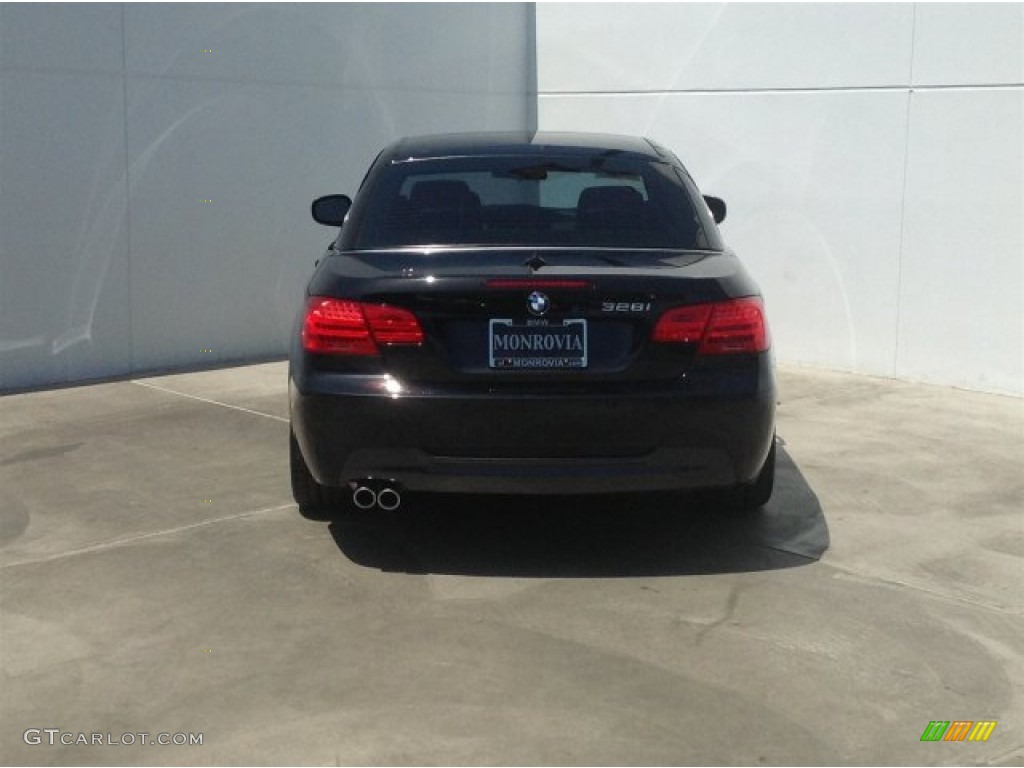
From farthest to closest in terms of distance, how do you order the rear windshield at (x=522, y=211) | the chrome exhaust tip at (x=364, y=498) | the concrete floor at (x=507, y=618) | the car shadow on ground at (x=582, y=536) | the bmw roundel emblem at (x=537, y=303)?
the rear windshield at (x=522, y=211) → the car shadow on ground at (x=582, y=536) → the chrome exhaust tip at (x=364, y=498) → the bmw roundel emblem at (x=537, y=303) → the concrete floor at (x=507, y=618)

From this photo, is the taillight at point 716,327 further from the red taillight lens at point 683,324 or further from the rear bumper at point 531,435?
the rear bumper at point 531,435

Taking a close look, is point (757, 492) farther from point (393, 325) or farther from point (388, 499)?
point (393, 325)

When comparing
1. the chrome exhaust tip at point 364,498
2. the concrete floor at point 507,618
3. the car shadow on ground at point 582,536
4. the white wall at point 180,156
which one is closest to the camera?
the concrete floor at point 507,618

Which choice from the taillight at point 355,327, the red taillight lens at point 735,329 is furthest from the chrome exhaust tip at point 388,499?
the red taillight lens at point 735,329

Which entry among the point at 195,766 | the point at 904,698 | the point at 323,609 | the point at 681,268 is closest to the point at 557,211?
the point at 681,268

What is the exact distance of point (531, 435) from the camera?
4.57 m

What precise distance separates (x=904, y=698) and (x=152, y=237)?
6709 mm

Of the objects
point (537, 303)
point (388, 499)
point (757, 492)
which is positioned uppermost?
point (537, 303)

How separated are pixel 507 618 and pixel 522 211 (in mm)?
1718

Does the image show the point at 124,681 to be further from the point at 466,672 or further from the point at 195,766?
the point at 466,672

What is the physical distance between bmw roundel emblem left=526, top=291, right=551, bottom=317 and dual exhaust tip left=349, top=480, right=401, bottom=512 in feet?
2.58

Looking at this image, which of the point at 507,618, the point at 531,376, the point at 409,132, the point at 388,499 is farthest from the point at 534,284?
the point at 409,132

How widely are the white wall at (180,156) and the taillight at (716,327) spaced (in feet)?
17.3

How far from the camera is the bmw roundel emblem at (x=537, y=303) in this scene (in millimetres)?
4535
